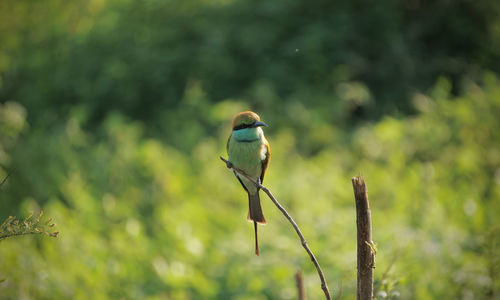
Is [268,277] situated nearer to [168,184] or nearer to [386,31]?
[168,184]

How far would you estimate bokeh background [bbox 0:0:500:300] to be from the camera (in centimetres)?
280

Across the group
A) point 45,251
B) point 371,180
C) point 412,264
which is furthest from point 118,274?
point 371,180

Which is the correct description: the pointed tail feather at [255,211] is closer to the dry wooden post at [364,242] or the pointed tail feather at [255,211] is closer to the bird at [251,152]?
the bird at [251,152]

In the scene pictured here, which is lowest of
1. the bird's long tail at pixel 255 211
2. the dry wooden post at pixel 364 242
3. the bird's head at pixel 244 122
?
the bird's long tail at pixel 255 211

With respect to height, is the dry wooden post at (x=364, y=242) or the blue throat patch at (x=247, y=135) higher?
the blue throat patch at (x=247, y=135)

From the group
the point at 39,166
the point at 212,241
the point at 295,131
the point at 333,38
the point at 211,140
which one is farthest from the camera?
the point at 333,38

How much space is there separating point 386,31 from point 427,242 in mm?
3629

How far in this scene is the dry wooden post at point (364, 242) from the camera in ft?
3.07

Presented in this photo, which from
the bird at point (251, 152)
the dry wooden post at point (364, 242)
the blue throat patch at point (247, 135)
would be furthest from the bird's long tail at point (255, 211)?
the dry wooden post at point (364, 242)

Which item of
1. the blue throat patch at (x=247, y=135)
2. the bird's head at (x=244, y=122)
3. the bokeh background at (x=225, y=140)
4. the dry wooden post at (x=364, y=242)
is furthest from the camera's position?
the bokeh background at (x=225, y=140)

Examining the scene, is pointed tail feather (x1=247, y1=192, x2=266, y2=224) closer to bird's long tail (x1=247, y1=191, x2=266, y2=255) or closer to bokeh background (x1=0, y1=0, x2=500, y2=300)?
bird's long tail (x1=247, y1=191, x2=266, y2=255)

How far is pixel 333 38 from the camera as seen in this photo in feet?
19.2

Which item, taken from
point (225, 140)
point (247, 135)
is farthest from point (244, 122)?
point (225, 140)

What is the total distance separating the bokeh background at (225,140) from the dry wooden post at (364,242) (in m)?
0.22
